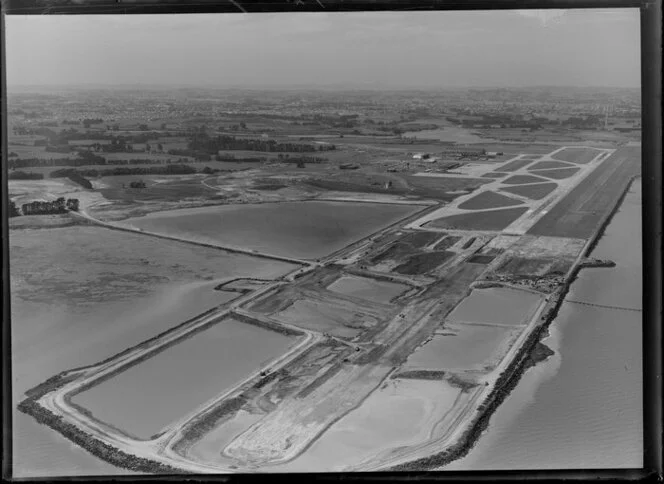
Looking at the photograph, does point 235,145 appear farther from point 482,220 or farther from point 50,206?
point 482,220

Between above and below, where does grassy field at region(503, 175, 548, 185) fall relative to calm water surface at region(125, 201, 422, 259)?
above

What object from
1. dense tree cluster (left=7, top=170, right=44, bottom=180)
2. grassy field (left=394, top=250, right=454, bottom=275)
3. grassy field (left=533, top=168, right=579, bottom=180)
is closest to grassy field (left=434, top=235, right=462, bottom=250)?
grassy field (left=394, top=250, right=454, bottom=275)

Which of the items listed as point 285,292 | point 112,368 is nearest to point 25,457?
point 112,368

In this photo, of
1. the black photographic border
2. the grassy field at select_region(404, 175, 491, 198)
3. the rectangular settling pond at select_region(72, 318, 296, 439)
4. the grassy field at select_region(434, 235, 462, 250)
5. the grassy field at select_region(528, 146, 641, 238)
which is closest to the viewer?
the black photographic border

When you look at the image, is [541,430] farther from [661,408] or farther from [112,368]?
[112,368]

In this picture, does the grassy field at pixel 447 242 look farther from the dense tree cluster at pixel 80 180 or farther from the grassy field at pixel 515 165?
the dense tree cluster at pixel 80 180

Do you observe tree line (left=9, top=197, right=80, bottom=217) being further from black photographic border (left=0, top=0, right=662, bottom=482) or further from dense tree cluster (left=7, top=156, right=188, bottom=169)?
black photographic border (left=0, top=0, right=662, bottom=482)

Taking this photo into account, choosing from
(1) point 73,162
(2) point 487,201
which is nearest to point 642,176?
(2) point 487,201
